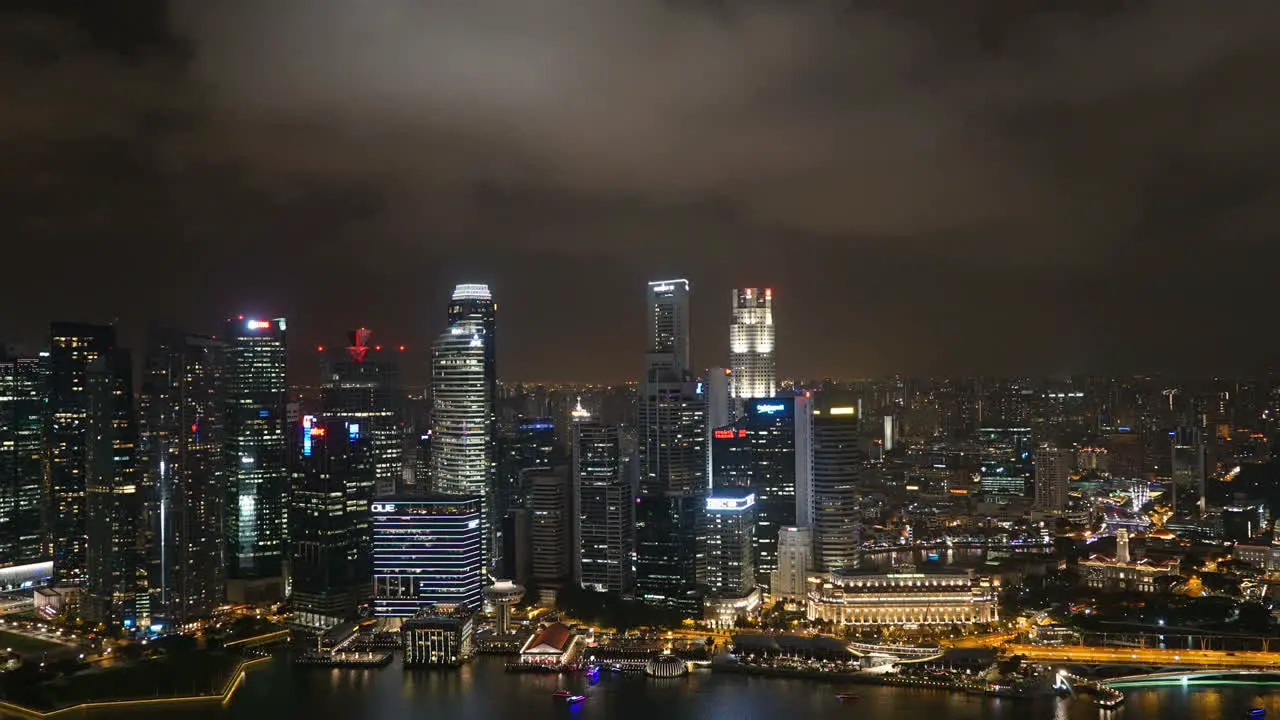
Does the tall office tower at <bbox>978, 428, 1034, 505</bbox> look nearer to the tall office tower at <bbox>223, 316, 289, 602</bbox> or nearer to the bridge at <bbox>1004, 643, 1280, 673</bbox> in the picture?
the bridge at <bbox>1004, 643, 1280, 673</bbox>

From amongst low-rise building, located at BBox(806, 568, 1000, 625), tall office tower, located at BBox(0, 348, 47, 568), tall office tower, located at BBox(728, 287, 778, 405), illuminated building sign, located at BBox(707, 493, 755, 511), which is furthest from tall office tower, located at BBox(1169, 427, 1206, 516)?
tall office tower, located at BBox(0, 348, 47, 568)

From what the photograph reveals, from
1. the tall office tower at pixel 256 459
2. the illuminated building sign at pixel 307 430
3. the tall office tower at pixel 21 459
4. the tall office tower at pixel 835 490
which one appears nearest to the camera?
the tall office tower at pixel 835 490

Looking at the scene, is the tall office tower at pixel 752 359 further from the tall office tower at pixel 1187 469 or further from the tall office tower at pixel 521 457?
the tall office tower at pixel 1187 469

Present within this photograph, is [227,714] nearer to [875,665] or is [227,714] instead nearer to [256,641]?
[256,641]

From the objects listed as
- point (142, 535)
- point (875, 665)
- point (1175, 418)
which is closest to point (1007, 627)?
point (875, 665)

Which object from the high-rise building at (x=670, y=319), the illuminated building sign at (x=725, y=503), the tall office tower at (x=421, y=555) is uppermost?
the high-rise building at (x=670, y=319)

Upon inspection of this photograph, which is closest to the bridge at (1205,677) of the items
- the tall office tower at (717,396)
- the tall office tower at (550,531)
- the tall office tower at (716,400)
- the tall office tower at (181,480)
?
the tall office tower at (550,531)
